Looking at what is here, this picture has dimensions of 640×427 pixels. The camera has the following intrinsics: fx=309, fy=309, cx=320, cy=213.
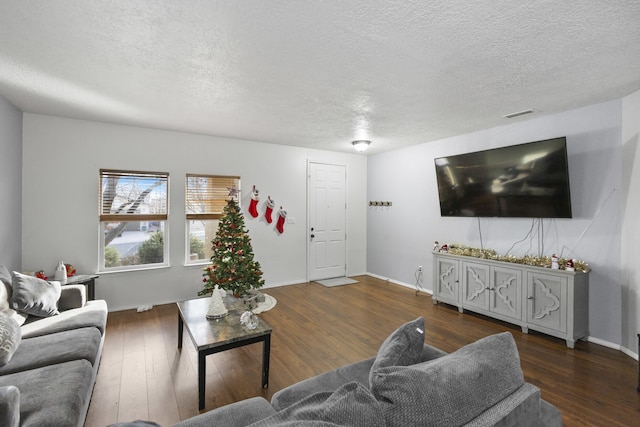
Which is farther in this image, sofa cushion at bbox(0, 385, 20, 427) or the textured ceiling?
the textured ceiling

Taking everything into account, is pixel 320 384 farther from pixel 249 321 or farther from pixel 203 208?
pixel 203 208

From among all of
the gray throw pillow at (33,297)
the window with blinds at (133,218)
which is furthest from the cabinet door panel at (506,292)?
the gray throw pillow at (33,297)

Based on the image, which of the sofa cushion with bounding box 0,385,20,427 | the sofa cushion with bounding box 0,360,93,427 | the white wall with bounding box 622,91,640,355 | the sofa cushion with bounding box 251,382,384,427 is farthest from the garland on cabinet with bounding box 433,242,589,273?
the sofa cushion with bounding box 0,385,20,427

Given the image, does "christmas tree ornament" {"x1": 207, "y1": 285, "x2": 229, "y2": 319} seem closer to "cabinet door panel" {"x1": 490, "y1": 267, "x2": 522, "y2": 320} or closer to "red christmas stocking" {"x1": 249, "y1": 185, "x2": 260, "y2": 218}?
"red christmas stocking" {"x1": 249, "y1": 185, "x2": 260, "y2": 218}

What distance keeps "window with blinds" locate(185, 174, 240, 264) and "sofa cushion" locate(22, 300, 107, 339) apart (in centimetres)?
188

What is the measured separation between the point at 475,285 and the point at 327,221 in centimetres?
286

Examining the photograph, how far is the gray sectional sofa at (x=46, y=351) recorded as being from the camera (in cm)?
148

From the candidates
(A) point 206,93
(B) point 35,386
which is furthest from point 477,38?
(B) point 35,386

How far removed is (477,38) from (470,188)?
259 cm

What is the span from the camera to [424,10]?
1739mm

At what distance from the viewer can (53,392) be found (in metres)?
1.62

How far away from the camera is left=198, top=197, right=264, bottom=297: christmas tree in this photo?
4219 mm

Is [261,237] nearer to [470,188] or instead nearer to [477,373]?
[470,188]

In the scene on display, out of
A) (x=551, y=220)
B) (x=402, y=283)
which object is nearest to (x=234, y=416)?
(x=551, y=220)
